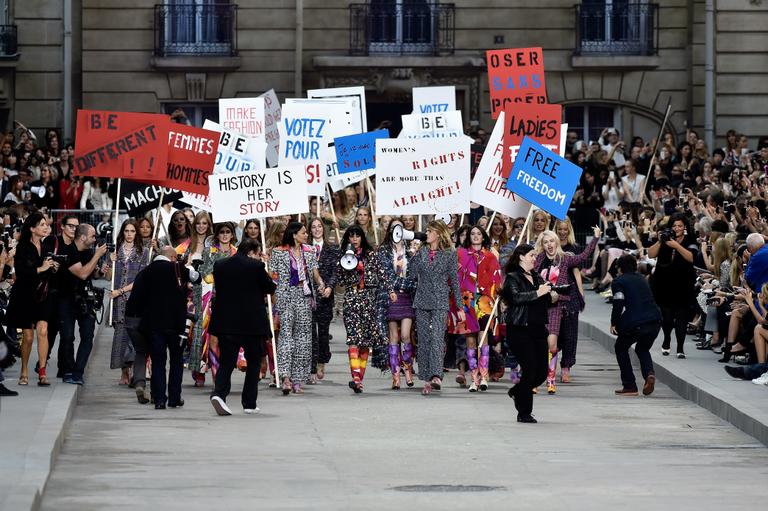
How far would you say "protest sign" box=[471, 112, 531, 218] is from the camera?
22.6 metres

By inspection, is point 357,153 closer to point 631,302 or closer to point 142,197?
point 142,197

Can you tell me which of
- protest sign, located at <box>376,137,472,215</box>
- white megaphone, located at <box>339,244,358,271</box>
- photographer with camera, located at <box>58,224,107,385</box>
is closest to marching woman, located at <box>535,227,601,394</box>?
protest sign, located at <box>376,137,472,215</box>

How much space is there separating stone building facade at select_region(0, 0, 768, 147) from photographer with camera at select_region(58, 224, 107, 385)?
19527mm

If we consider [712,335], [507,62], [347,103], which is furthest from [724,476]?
[347,103]

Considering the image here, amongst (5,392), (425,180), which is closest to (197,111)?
(425,180)

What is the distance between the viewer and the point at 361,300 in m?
19.9

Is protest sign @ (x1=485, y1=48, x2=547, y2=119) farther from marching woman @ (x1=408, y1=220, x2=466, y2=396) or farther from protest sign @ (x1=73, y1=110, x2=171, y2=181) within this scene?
marching woman @ (x1=408, y1=220, x2=466, y2=396)

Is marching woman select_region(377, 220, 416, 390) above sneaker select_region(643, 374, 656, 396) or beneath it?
above

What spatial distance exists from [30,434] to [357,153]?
1113 centimetres

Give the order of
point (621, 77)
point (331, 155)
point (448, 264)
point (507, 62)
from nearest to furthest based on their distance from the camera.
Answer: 1. point (448, 264)
2. point (507, 62)
3. point (331, 155)
4. point (621, 77)

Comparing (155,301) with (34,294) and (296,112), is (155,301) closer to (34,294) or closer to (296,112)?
(34,294)

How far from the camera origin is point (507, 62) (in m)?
25.4

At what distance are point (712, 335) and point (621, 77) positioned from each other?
1677 centimetres

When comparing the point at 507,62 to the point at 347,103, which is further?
the point at 347,103
